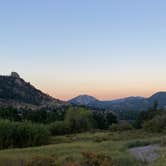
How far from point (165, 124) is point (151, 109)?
32222 millimetres

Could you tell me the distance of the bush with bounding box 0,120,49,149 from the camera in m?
59.9

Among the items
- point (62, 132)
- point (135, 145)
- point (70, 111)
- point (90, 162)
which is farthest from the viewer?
point (70, 111)

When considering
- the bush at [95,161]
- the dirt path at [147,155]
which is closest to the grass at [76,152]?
the dirt path at [147,155]

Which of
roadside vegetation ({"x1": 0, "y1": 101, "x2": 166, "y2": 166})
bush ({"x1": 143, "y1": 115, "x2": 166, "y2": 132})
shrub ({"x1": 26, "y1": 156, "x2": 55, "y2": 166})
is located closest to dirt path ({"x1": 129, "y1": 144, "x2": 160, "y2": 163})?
roadside vegetation ({"x1": 0, "y1": 101, "x2": 166, "y2": 166})

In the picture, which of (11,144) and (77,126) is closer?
(11,144)

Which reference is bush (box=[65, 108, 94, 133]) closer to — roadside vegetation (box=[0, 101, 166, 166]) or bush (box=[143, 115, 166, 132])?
roadside vegetation (box=[0, 101, 166, 166])

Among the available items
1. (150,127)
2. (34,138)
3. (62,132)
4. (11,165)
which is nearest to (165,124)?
(150,127)

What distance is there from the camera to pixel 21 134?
2421 inches

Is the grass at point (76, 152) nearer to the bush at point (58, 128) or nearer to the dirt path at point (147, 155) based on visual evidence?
the dirt path at point (147, 155)

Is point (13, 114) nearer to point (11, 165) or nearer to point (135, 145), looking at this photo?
point (135, 145)

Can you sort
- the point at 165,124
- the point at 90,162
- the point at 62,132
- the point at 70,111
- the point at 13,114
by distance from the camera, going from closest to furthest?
the point at 90,162, the point at 165,124, the point at 62,132, the point at 70,111, the point at 13,114

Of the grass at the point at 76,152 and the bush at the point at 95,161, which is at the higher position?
the bush at the point at 95,161

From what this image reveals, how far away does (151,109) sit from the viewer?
115 metres

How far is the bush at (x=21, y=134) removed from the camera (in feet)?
197
